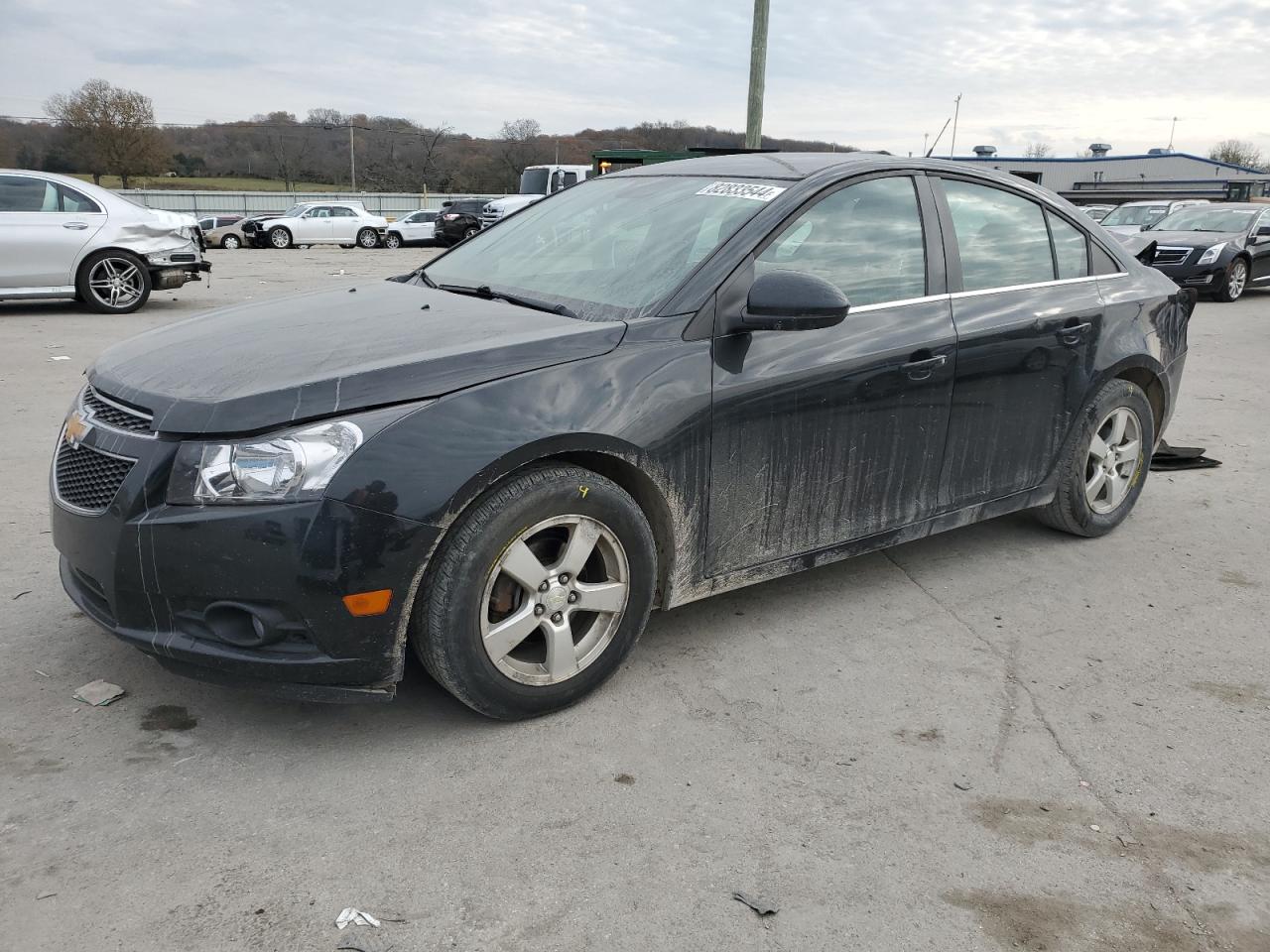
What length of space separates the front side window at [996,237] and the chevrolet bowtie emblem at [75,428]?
3020 millimetres

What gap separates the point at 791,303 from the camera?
10.4 ft

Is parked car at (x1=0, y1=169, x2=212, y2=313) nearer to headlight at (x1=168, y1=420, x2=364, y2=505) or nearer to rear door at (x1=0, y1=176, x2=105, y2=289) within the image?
rear door at (x1=0, y1=176, x2=105, y2=289)

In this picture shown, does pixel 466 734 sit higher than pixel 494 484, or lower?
lower

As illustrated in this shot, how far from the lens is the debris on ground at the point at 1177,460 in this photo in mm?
6156

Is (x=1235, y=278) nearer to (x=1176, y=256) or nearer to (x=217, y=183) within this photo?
(x=1176, y=256)

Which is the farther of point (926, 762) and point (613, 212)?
point (613, 212)

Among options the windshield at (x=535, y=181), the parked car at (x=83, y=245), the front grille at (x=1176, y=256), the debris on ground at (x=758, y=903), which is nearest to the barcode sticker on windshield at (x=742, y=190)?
the debris on ground at (x=758, y=903)

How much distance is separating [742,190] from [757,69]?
1396cm

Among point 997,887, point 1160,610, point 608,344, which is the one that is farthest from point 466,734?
point 1160,610

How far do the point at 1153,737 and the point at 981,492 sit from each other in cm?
129

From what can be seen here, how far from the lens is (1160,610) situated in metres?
4.10

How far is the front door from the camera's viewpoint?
3338 millimetres

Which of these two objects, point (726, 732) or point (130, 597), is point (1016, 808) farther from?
point (130, 597)

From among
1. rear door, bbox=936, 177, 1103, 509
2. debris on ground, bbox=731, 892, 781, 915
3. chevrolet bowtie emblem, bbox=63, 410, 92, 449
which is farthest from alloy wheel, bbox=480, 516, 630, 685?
rear door, bbox=936, 177, 1103, 509
